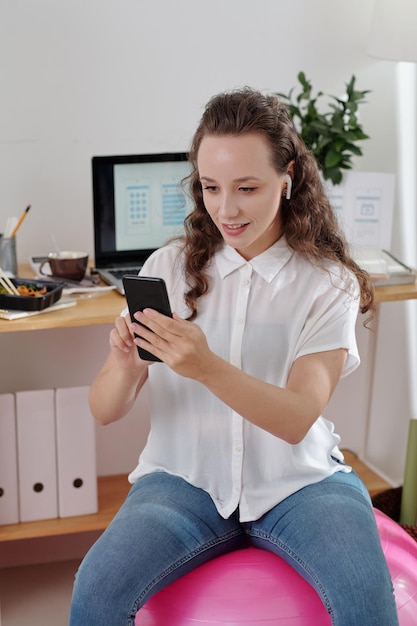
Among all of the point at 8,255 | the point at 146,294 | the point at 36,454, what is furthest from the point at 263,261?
the point at 36,454

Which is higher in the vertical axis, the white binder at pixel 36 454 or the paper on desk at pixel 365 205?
the paper on desk at pixel 365 205

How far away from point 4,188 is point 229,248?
76 cm

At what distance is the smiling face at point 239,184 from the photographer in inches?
60.3

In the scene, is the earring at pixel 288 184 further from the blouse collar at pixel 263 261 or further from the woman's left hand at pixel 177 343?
the woman's left hand at pixel 177 343

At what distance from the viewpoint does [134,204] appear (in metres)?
2.16

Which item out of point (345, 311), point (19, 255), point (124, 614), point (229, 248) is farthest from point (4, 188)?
point (124, 614)

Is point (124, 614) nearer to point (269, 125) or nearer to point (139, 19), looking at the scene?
point (269, 125)

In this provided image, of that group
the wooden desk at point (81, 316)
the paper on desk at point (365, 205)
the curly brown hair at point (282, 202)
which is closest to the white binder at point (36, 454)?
the wooden desk at point (81, 316)

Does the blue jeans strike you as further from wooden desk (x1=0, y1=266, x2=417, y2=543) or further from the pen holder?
the pen holder

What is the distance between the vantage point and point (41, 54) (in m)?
2.16

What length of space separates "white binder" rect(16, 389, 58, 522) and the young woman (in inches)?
17.5

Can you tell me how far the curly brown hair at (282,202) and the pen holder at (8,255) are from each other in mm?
498

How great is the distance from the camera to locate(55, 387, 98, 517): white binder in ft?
6.92

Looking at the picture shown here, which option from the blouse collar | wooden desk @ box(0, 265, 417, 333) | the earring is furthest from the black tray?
the earring
